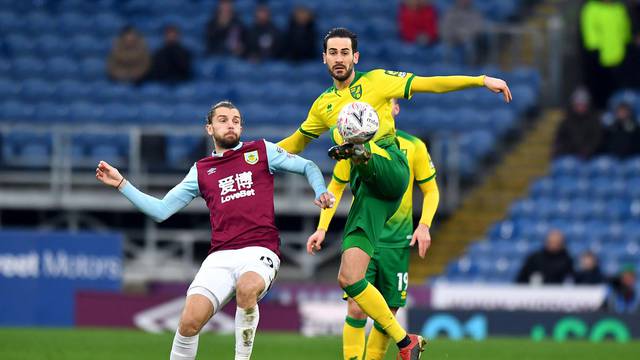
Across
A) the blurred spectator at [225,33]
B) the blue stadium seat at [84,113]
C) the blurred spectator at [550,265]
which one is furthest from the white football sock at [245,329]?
the blurred spectator at [225,33]

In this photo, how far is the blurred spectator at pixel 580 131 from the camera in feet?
67.4

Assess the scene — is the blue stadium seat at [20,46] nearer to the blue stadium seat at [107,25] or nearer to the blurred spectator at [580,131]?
the blue stadium seat at [107,25]

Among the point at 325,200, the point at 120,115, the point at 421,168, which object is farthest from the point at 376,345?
the point at 120,115

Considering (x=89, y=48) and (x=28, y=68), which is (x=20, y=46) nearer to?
(x=28, y=68)

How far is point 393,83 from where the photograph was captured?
10.2 meters

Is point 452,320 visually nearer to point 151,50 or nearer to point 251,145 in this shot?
point 251,145

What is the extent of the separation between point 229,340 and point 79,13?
1149 cm

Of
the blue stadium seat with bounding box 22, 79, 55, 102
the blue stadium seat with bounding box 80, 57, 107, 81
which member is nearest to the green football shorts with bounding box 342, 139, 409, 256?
the blue stadium seat with bounding box 22, 79, 55, 102

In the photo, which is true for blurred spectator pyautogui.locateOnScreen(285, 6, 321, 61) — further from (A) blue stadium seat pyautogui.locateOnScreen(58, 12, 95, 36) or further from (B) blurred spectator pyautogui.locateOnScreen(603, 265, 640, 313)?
(B) blurred spectator pyautogui.locateOnScreen(603, 265, 640, 313)

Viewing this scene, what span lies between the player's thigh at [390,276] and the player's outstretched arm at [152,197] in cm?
179

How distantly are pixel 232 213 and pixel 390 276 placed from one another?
5.84ft

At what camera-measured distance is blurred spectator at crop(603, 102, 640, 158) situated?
2062 cm

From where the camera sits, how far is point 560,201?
20656 millimetres

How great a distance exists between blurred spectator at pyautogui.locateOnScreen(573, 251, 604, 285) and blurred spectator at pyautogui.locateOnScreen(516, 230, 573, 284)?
0.45 ft
